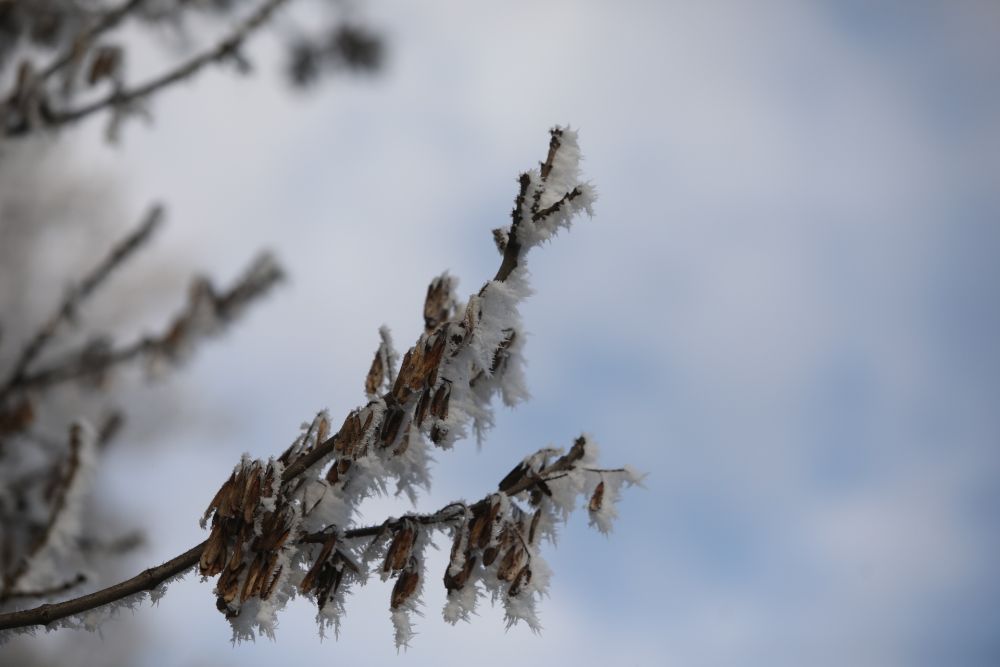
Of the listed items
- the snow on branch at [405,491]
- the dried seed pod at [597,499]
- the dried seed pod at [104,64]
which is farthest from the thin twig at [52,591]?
the dried seed pod at [104,64]

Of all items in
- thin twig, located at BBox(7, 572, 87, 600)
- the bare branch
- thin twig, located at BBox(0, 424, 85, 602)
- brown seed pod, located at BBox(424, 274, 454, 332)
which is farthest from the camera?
the bare branch

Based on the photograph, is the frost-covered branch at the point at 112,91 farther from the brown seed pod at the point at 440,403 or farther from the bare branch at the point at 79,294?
the brown seed pod at the point at 440,403

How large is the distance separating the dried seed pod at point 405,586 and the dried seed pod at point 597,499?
1.30ft

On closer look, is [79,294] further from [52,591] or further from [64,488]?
[52,591]

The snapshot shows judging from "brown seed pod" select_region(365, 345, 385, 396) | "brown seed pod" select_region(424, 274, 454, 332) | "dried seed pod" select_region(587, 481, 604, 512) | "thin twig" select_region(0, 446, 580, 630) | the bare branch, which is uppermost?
the bare branch

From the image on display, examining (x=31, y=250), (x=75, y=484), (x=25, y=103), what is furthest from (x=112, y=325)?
(x=75, y=484)

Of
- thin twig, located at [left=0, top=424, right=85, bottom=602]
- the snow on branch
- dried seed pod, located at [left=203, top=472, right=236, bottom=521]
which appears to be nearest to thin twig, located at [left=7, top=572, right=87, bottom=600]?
thin twig, located at [left=0, top=424, right=85, bottom=602]

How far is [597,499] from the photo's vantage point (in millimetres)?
1752

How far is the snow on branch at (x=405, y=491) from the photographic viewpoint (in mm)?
1626

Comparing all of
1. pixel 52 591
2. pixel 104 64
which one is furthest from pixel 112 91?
pixel 52 591

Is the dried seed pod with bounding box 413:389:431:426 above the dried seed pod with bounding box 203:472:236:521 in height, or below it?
above

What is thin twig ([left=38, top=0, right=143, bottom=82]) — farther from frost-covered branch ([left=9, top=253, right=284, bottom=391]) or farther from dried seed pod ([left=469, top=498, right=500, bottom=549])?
dried seed pod ([left=469, top=498, right=500, bottom=549])

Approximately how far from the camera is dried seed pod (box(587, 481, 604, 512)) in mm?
1748

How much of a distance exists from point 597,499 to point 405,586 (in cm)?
44
